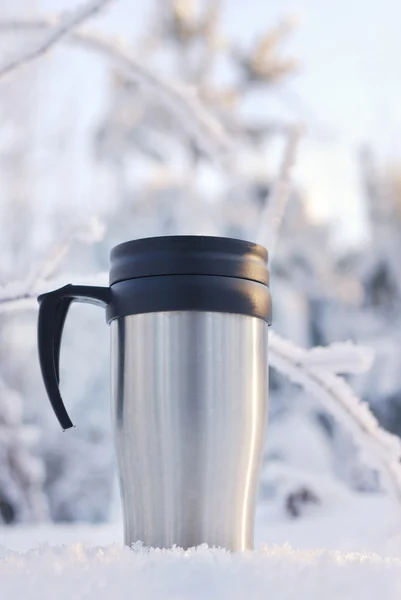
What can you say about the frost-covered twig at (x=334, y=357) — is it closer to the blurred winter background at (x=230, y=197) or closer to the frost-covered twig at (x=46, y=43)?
the frost-covered twig at (x=46, y=43)

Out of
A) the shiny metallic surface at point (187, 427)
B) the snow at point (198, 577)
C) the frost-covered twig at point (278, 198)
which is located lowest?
the snow at point (198, 577)

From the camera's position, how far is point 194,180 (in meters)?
3.74

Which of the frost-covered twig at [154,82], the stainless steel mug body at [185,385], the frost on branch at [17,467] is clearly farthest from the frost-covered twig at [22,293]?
the frost on branch at [17,467]

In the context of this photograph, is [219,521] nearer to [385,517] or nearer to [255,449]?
[255,449]

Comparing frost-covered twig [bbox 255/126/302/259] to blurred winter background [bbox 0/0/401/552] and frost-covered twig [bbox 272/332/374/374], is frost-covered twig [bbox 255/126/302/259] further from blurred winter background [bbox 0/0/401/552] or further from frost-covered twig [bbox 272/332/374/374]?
blurred winter background [bbox 0/0/401/552]

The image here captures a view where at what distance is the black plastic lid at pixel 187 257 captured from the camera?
38 cm

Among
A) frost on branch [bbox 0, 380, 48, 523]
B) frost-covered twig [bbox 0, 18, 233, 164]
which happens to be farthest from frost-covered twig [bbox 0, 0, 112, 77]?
frost on branch [bbox 0, 380, 48, 523]

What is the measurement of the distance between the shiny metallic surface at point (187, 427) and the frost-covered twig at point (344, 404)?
5.3 inches

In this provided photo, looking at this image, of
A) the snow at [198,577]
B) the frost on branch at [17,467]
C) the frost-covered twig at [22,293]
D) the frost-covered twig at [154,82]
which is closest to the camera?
the snow at [198,577]

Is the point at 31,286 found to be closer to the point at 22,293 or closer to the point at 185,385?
the point at 22,293

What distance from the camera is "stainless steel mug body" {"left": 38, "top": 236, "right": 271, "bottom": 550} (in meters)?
0.38

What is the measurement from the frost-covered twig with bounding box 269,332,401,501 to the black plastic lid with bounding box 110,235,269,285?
144 millimetres

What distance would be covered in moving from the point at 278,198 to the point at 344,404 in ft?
0.72

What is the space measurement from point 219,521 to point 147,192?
138 inches
